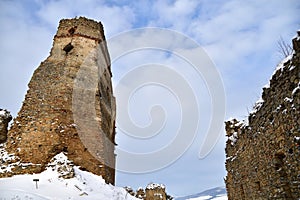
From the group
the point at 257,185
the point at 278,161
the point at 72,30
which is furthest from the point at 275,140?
the point at 72,30

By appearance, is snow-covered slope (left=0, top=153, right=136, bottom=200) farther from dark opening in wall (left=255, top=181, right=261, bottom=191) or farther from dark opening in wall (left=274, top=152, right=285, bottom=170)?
dark opening in wall (left=274, top=152, right=285, bottom=170)

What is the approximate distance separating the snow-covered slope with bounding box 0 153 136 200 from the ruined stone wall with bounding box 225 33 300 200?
5.33 m

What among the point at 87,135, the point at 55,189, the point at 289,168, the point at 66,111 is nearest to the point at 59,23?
the point at 66,111

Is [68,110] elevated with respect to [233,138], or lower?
elevated

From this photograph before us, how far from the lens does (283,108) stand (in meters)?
4.87

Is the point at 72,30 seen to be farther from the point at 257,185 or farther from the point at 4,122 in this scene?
the point at 257,185

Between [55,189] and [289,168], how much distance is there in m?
7.34

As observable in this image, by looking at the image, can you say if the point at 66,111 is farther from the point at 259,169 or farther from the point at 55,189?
the point at 259,169

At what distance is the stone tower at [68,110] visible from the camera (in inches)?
461

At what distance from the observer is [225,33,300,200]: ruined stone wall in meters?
4.50

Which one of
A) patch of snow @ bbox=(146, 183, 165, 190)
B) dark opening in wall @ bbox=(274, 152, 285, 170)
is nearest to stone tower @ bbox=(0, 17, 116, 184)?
patch of snow @ bbox=(146, 183, 165, 190)

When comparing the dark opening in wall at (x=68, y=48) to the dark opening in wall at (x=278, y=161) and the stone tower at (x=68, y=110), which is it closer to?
the stone tower at (x=68, y=110)

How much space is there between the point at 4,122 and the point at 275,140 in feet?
38.8

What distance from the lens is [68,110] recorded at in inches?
497
